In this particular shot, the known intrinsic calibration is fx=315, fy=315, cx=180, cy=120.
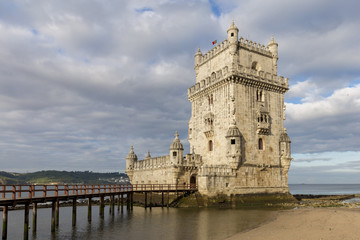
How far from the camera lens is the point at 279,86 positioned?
44.2 meters

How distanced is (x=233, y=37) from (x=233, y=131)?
497 inches

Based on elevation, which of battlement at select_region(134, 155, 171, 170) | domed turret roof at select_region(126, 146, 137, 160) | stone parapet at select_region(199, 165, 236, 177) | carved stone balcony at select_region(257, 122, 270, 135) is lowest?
stone parapet at select_region(199, 165, 236, 177)

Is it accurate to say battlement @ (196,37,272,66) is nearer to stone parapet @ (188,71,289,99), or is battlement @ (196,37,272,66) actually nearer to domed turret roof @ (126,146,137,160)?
stone parapet @ (188,71,289,99)

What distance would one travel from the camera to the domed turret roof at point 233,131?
38156 millimetres

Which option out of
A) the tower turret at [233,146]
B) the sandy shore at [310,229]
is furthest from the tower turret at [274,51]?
the sandy shore at [310,229]

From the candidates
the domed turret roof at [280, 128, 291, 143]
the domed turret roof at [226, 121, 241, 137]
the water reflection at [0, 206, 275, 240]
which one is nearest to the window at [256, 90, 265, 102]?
the domed turret roof at [280, 128, 291, 143]

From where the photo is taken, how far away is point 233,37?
41406 mm

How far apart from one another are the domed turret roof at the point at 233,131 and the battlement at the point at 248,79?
587cm

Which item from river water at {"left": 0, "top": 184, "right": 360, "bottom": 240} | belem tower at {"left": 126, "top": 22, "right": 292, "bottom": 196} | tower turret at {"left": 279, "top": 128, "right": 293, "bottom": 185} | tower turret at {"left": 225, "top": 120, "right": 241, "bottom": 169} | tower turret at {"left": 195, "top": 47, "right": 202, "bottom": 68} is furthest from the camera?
tower turret at {"left": 195, "top": 47, "right": 202, "bottom": 68}

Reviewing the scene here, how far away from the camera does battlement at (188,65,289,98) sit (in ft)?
133

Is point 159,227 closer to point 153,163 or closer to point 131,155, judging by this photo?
point 153,163

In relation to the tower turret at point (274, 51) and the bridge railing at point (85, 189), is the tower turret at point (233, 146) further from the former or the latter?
the tower turret at point (274, 51)

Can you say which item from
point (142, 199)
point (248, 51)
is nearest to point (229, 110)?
point (248, 51)

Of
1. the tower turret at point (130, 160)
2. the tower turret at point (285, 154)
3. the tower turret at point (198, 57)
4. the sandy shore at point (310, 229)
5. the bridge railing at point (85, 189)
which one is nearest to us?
the sandy shore at point (310, 229)
